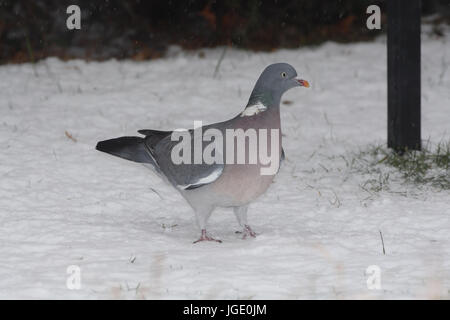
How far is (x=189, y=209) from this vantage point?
519cm

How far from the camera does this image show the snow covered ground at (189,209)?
12.3 feet

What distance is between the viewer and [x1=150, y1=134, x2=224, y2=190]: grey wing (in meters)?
4.27

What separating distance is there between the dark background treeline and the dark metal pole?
11.3ft

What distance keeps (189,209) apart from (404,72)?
1998 millimetres

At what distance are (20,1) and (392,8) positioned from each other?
4.87 meters

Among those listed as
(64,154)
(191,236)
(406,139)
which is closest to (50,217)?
(191,236)

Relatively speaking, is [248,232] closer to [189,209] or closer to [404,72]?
[189,209]

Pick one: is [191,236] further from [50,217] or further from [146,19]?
[146,19]

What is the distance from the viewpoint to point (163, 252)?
164 inches

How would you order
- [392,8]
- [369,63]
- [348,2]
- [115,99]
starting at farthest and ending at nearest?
1. [348,2]
2. [369,63]
3. [115,99]
4. [392,8]

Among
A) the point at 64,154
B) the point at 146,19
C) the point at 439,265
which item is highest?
the point at 146,19
